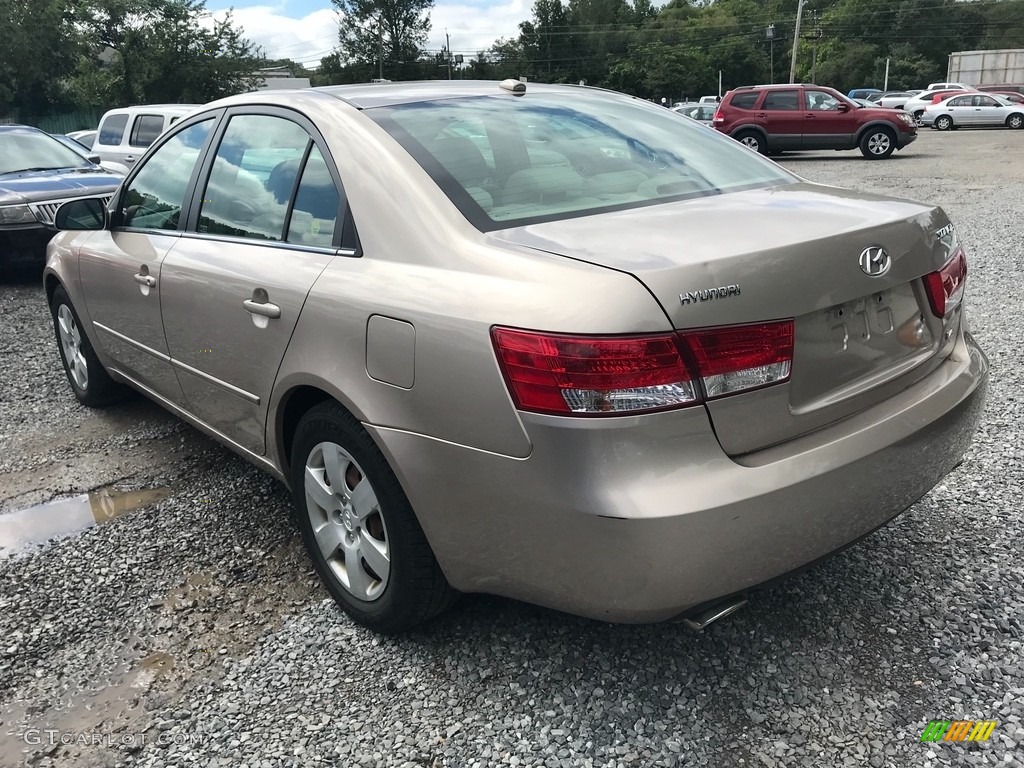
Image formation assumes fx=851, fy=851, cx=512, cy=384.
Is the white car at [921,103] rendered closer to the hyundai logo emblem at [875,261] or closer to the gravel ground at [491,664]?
the gravel ground at [491,664]

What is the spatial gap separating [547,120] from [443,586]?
1612mm

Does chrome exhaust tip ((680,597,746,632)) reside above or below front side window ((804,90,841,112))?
below

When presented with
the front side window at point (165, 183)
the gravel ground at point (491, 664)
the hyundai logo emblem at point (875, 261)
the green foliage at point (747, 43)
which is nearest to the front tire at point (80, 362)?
the front side window at point (165, 183)

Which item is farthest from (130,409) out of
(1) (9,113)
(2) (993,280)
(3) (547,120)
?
(1) (9,113)

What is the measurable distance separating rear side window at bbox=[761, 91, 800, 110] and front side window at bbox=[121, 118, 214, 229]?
769 inches

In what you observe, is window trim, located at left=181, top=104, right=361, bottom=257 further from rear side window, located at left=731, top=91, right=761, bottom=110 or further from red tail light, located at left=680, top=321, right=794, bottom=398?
rear side window, located at left=731, top=91, right=761, bottom=110

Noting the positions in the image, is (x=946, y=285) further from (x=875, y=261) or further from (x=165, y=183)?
(x=165, y=183)

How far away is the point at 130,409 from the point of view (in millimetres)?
4914

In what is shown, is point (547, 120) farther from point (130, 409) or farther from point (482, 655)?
point (130, 409)

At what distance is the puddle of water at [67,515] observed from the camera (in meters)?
3.45

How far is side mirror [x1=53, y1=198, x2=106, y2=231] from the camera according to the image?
4.01 metres

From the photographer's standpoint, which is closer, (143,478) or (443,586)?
(443,586)

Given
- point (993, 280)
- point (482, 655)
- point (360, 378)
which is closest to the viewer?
point (360, 378)

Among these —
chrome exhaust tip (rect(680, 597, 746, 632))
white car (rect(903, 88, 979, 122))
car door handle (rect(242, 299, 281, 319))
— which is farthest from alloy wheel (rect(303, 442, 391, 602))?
white car (rect(903, 88, 979, 122))
